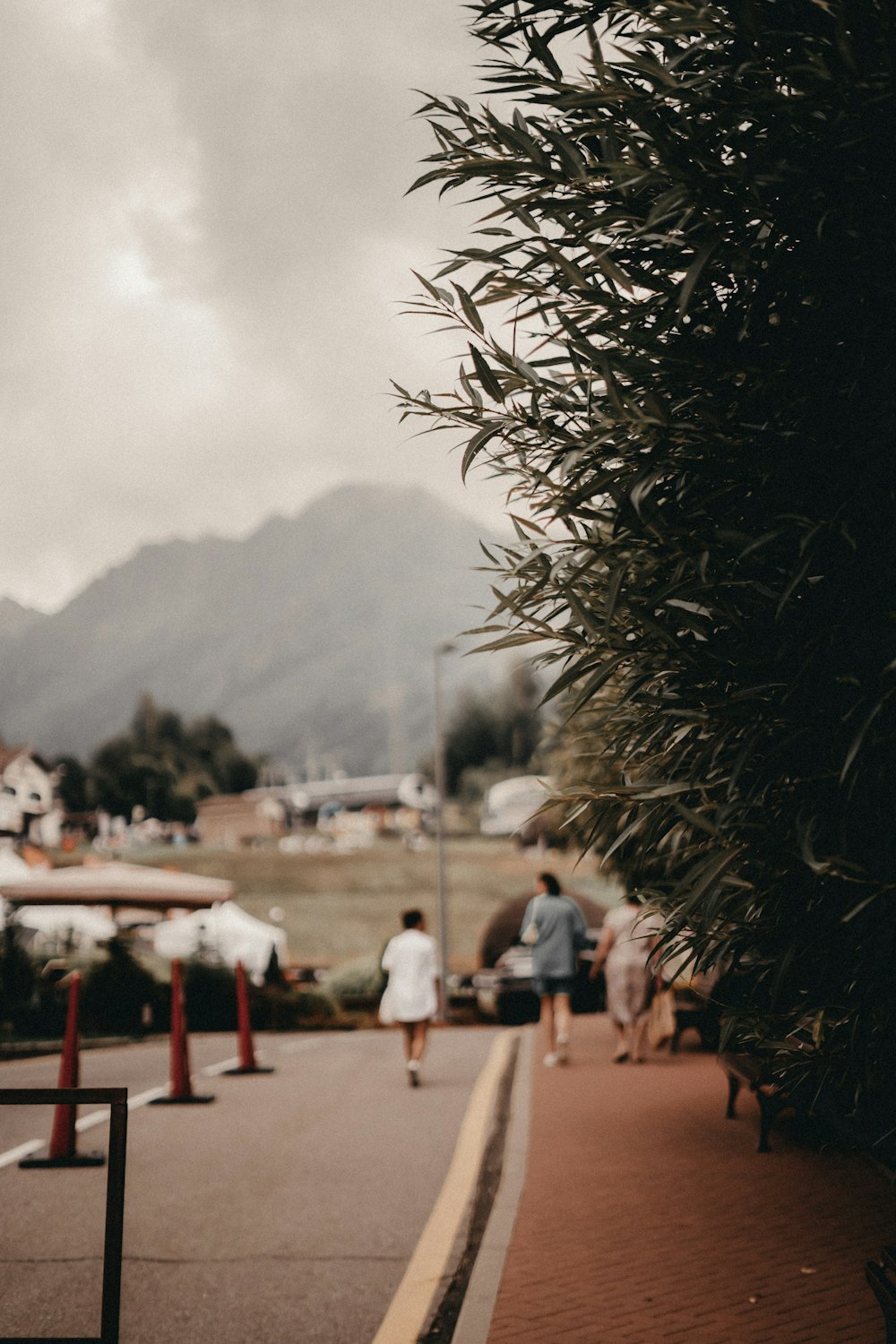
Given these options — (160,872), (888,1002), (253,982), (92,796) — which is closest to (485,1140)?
(888,1002)

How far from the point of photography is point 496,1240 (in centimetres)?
562

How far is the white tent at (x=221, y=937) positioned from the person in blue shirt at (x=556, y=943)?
48.4 feet

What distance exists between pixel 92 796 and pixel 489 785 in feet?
137

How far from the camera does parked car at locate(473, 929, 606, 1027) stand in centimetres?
2200

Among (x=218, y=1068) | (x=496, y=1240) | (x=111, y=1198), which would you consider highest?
(x=111, y=1198)

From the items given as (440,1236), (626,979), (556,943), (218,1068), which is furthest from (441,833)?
(440,1236)

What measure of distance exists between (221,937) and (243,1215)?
2106cm

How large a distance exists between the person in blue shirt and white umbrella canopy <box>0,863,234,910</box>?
26.2ft

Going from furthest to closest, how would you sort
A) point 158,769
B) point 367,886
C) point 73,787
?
point 158,769, point 73,787, point 367,886

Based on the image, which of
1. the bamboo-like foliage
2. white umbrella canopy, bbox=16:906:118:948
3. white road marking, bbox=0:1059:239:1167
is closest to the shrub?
white umbrella canopy, bbox=16:906:118:948

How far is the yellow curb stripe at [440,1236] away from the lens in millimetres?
4531

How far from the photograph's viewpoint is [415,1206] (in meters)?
6.60

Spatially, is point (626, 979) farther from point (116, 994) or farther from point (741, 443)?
point (116, 994)

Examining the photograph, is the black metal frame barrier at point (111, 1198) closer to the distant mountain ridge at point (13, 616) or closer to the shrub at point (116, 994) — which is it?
the distant mountain ridge at point (13, 616)
